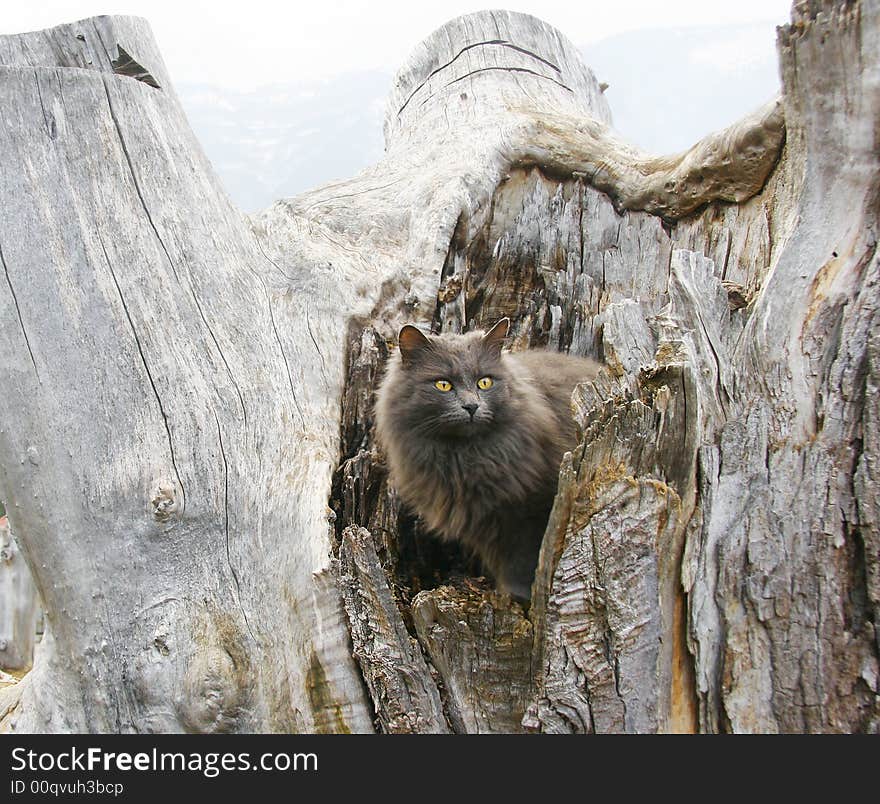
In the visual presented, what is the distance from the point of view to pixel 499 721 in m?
2.36

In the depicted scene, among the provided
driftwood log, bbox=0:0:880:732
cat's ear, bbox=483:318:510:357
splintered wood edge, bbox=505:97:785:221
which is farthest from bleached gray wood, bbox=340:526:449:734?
splintered wood edge, bbox=505:97:785:221

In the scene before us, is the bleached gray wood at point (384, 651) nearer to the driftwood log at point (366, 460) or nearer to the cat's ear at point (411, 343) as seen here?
the driftwood log at point (366, 460)

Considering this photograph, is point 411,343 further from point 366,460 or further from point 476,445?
point 366,460

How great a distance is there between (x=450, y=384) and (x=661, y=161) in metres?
1.94

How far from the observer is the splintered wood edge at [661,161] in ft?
11.3

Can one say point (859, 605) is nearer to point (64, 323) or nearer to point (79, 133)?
point (64, 323)

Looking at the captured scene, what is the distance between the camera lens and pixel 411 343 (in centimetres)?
302

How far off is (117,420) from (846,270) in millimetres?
2399

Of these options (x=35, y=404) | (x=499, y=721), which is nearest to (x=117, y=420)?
(x=35, y=404)

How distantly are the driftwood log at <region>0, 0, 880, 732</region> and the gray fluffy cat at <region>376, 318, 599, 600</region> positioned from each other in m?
0.30

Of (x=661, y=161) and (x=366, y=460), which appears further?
(x=661, y=161)

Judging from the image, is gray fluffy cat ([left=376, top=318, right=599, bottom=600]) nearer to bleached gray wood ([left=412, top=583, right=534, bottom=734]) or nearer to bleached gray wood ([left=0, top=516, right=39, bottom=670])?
bleached gray wood ([left=412, top=583, right=534, bottom=734])

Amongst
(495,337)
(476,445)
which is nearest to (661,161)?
(495,337)

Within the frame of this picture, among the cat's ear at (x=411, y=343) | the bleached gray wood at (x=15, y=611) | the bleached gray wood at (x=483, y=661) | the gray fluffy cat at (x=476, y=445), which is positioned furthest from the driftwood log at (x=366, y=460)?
the bleached gray wood at (x=15, y=611)
